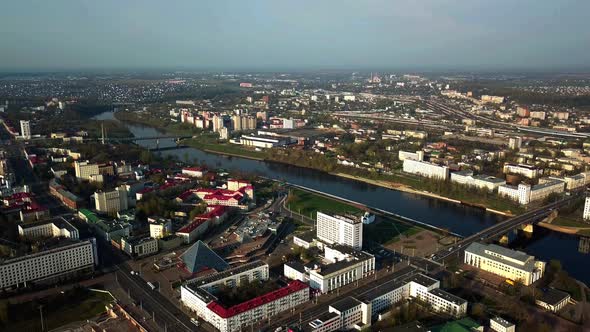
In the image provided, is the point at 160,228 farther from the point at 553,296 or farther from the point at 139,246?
the point at 553,296

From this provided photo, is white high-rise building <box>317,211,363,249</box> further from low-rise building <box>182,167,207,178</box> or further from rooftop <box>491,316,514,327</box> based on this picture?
low-rise building <box>182,167,207,178</box>

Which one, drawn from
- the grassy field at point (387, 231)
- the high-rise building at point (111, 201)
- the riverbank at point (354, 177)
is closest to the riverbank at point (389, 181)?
the riverbank at point (354, 177)

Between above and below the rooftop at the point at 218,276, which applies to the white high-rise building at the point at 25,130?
above

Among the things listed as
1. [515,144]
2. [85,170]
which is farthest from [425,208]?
[85,170]

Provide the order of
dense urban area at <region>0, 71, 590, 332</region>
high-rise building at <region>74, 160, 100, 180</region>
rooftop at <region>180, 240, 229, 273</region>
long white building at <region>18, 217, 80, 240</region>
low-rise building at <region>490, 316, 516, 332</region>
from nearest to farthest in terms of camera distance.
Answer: low-rise building at <region>490, 316, 516, 332</region>
dense urban area at <region>0, 71, 590, 332</region>
rooftop at <region>180, 240, 229, 273</region>
long white building at <region>18, 217, 80, 240</region>
high-rise building at <region>74, 160, 100, 180</region>

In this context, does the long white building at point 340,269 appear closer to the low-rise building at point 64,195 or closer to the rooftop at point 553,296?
the rooftop at point 553,296

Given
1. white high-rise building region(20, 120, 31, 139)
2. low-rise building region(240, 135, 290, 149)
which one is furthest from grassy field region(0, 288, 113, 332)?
white high-rise building region(20, 120, 31, 139)

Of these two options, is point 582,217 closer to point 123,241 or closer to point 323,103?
point 123,241
